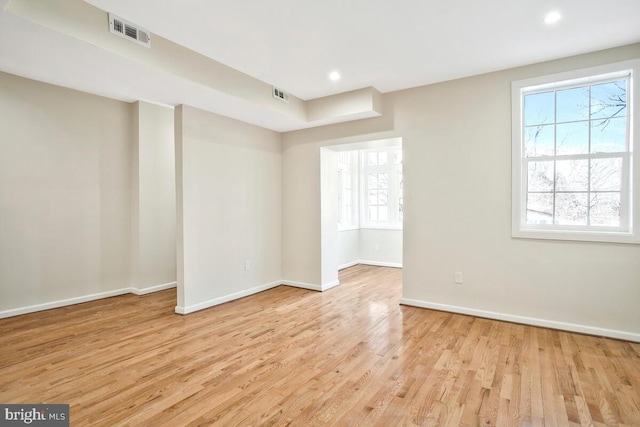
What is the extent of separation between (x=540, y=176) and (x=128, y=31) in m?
4.18

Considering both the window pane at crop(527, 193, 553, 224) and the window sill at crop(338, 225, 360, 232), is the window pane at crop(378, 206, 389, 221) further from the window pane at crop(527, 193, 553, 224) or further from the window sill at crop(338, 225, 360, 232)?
the window pane at crop(527, 193, 553, 224)

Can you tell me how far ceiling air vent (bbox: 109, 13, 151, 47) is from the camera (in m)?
2.52

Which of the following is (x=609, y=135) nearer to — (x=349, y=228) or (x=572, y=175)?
(x=572, y=175)

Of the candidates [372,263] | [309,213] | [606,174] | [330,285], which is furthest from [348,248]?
[606,174]

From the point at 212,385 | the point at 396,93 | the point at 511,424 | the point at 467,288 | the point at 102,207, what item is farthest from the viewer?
the point at 102,207

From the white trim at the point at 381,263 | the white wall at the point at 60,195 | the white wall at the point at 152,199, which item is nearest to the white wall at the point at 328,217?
the white trim at the point at 381,263

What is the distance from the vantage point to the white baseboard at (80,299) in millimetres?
3713

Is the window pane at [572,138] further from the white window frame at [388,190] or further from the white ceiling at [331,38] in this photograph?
the white window frame at [388,190]

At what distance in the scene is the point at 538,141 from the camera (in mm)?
3488

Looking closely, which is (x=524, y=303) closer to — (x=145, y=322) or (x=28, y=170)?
(x=145, y=322)

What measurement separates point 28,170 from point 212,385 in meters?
3.51

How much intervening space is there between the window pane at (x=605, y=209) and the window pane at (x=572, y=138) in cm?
48

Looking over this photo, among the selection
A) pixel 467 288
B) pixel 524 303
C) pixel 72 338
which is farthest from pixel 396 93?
pixel 72 338

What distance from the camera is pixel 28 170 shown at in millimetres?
3791
